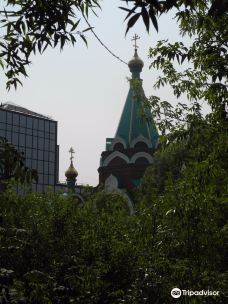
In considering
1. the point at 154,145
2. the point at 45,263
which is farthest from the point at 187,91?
the point at 154,145

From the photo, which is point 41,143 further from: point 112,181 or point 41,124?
point 112,181

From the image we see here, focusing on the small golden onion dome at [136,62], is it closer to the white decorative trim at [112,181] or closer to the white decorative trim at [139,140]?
the white decorative trim at [139,140]

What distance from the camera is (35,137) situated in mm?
64438

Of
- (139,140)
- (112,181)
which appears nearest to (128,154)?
(139,140)

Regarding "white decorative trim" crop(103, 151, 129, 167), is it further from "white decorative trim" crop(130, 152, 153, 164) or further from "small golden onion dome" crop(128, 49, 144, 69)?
"small golden onion dome" crop(128, 49, 144, 69)

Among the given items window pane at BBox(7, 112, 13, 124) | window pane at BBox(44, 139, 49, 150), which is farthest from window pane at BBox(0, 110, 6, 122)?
window pane at BBox(44, 139, 49, 150)

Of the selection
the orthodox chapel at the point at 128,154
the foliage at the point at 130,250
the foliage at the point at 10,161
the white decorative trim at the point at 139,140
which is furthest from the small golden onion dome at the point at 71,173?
the foliage at the point at 10,161

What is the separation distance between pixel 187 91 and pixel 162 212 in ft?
8.98

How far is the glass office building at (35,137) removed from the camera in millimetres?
61875

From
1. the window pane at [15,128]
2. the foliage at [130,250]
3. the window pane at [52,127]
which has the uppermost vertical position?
the window pane at [52,127]

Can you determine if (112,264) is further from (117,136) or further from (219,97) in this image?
(117,136)

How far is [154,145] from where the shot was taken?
4788 centimetres

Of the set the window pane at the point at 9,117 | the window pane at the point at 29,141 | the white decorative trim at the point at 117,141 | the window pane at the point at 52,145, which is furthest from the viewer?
the window pane at the point at 52,145

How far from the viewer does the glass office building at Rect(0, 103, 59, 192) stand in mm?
61875
